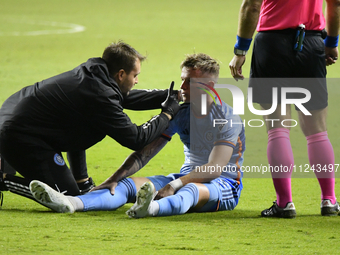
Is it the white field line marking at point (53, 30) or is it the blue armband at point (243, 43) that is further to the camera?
the white field line marking at point (53, 30)

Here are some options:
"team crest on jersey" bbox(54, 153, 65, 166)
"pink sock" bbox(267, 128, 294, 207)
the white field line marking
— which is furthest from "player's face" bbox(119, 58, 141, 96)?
the white field line marking

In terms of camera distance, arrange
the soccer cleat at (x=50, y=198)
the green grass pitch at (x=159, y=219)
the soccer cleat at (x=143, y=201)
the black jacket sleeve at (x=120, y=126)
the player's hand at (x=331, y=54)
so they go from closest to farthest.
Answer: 1. the green grass pitch at (x=159, y=219)
2. the soccer cleat at (x=143, y=201)
3. the soccer cleat at (x=50, y=198)
4. the black jacket sleeve at (x=120, y=126)
5. the player's hand at (x=331, y=54)

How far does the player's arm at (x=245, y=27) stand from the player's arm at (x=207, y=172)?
42cm

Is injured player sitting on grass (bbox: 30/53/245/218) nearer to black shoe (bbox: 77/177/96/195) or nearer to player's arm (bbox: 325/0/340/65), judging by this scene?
black shoe (bbox: 77/177/96/195)

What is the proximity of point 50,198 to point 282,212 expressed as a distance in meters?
1.15

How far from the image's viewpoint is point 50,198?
2752 millimetres

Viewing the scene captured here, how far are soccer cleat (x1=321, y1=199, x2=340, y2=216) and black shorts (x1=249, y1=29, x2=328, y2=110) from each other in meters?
0.49

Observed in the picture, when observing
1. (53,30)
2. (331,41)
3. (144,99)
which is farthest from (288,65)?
(53,30)

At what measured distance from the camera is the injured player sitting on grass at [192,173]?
111 inches

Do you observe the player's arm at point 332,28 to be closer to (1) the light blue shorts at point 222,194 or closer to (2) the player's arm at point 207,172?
(2) the player's arm at point 207,172

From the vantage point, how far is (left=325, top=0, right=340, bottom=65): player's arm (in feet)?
9.80

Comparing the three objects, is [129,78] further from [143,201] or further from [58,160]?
[143,201]

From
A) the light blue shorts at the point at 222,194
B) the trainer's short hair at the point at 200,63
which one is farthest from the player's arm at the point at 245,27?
the light blue shorts at the point at 222,194

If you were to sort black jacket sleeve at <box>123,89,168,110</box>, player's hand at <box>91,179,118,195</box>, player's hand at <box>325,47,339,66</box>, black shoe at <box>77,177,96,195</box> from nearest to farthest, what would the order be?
player's hand at <box>91,179,118,195</box> < player's hand at <box>325,47,339,66</box> < black jacket sleeve at <box>123,89,168,110</box> < black shoe at <box>77,177,96,195</box>
